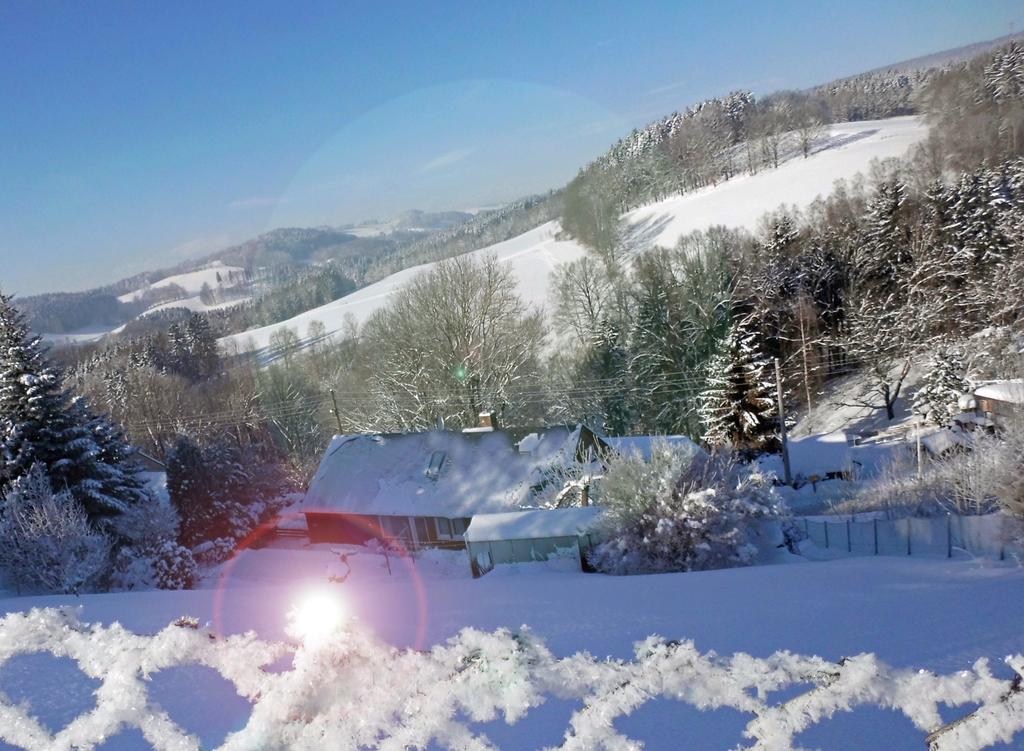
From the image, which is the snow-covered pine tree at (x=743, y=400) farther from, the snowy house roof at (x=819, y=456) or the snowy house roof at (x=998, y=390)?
the snowy house roof at (x=998, y=390)

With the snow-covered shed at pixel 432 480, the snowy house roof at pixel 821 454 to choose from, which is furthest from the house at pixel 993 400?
the snow-covered shed at pixel 432 480

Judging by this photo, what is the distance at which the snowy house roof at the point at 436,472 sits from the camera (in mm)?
18406

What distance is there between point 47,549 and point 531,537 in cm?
1064

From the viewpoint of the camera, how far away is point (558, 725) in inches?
111

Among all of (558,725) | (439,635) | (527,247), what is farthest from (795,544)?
(527,247)

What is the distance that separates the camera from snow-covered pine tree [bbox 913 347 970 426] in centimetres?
2381

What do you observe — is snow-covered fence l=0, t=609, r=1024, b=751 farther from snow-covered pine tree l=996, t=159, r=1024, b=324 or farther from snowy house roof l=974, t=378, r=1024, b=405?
snow-covered pine tree l=996, t=159, r=1024, b=324

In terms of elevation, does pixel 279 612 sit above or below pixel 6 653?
below

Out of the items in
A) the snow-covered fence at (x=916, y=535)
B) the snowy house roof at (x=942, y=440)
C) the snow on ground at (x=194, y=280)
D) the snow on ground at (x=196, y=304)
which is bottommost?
the snowy house roof at (x=942, y=440)

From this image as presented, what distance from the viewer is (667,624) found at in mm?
5293

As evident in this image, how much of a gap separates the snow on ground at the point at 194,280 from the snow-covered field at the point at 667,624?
9625cm

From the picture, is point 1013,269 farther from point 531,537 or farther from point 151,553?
point 151,553

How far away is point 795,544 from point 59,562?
1624 centimetres

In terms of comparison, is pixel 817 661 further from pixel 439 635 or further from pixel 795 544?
pixel 795 544
